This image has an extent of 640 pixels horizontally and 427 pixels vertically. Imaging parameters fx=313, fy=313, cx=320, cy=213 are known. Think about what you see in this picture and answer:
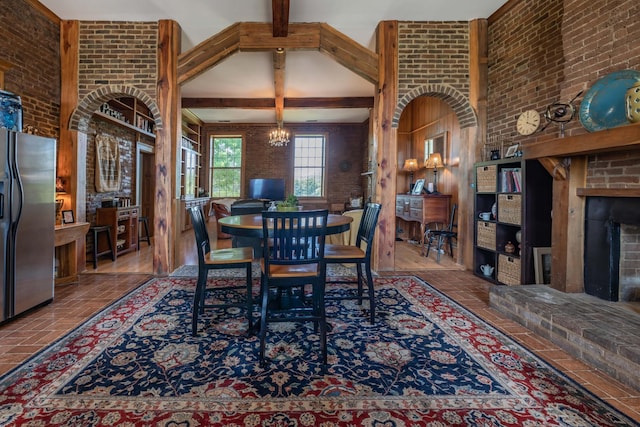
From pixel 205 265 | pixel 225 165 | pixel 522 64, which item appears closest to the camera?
pixel 205 265

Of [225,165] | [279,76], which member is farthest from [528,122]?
[225,165]

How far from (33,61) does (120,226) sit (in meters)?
2.46

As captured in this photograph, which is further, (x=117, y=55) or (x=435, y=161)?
(x=435, y=161)

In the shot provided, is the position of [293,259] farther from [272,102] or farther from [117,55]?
[272,102]

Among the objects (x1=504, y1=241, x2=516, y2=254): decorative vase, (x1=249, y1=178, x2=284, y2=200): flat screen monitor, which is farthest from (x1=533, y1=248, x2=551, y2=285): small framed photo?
(x1=249, y1=178, x2=284, y2=200): flat screen monitor

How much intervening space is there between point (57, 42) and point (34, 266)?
297 cm

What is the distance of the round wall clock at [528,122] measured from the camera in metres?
3.23

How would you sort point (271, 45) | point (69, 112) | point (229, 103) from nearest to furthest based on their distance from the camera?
1. point (69, 112)
2. point (271, 45)
3. point (229, 103)

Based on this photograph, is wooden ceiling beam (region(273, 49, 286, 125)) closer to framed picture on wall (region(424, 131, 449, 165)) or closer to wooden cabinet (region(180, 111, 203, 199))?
wooden cabinet (region(180, 111, 203, 199))

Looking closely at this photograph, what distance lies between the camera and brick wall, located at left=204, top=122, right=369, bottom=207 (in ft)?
30.7

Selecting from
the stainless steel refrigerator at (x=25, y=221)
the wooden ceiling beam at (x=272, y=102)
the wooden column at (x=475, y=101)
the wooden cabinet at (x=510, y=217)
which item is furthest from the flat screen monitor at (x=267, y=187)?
the stainless steel refrigerator at (x=25, y=221)

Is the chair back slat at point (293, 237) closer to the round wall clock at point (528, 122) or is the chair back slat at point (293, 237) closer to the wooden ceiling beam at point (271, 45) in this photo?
the round wall clock at point (528, 122)

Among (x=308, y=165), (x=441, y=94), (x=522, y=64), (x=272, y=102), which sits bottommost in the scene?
(x=308, y=165)

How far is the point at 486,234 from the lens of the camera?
3.69 m
